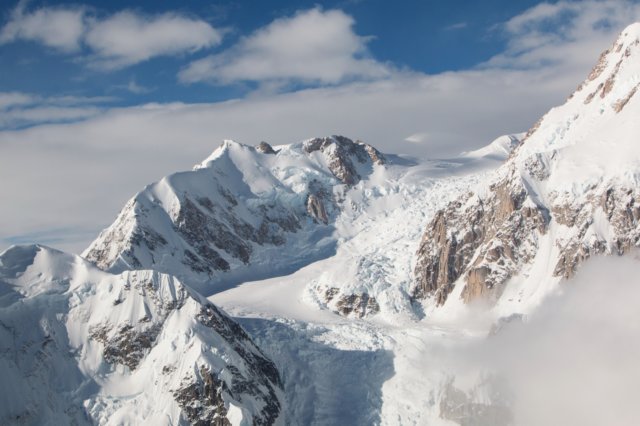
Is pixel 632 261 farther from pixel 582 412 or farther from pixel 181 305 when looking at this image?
pixel 181 305

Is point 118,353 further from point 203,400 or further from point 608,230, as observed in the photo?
point 608,230

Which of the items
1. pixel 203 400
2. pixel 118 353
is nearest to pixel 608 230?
pixel 203 400

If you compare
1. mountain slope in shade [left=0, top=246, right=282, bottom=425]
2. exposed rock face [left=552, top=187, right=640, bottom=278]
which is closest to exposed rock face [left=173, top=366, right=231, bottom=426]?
mountain slope in shade [left=0, top=246, right=282, bottom=425]

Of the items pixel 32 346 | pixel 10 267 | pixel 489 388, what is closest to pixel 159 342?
pixel 32 346

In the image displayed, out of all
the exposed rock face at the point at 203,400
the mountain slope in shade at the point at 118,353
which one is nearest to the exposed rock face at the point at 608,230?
the mountain slope in shade at the point at 118,353

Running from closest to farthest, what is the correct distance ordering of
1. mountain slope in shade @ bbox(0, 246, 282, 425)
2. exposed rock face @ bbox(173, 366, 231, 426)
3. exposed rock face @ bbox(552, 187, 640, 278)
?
exposed rock face @ bbox(173, 366, 231, 426), mountain slope in shade @ bbox(0, 246, 282, 425), exposed rock face @ bbox(552, 187, 640, 278)

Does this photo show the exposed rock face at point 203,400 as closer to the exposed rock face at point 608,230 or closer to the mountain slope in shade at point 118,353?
the mountain slope in shade at point 118,353

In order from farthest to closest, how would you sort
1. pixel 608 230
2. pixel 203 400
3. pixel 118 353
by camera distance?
pixel 608 230 → pixel 118 353 → pixel 203 400

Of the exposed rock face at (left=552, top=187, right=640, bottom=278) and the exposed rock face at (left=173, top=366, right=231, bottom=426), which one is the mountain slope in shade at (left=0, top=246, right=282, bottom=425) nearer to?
the exposed rock face at (left=173, top=366, right=231, bottom=426)

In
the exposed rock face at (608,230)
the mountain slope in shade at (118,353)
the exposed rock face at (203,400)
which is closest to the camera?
the exposed rock face at (203,400)
